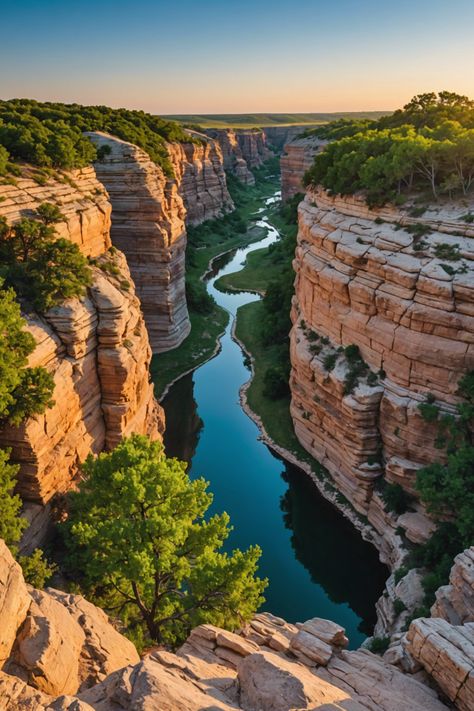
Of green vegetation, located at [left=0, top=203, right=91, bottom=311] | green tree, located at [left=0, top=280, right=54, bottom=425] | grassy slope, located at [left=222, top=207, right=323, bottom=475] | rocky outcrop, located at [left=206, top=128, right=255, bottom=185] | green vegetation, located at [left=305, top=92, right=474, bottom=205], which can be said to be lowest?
grassy slope, located at [left=222, top=207, right=323, bottom=475]

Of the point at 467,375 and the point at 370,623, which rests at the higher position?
the point at 467,375

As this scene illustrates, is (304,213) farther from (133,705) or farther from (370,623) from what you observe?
(133,705)

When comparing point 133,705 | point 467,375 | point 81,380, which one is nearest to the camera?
point 133,705

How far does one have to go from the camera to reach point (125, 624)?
58.6 feet

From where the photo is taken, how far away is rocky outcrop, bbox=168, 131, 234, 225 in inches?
3211

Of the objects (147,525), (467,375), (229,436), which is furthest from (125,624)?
(229,436)

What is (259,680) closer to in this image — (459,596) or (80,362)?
(459,596)

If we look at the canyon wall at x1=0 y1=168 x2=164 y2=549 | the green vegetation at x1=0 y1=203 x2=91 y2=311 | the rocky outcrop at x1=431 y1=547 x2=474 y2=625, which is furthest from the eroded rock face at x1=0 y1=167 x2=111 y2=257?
the rocky outcrop at x1=431 y1=547 x2=474 y2=625

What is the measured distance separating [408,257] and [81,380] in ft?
55.6

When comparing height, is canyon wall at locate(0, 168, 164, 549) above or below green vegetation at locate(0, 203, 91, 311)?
below

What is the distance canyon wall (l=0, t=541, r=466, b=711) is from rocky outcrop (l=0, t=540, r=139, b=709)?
23mm

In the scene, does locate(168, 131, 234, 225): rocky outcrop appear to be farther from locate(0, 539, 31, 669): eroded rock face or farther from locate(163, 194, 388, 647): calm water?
locate(0, 539, 31, 669): eroded rock face

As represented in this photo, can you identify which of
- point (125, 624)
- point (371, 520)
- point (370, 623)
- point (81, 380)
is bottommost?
point (370, 623)

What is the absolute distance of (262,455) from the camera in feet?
115
